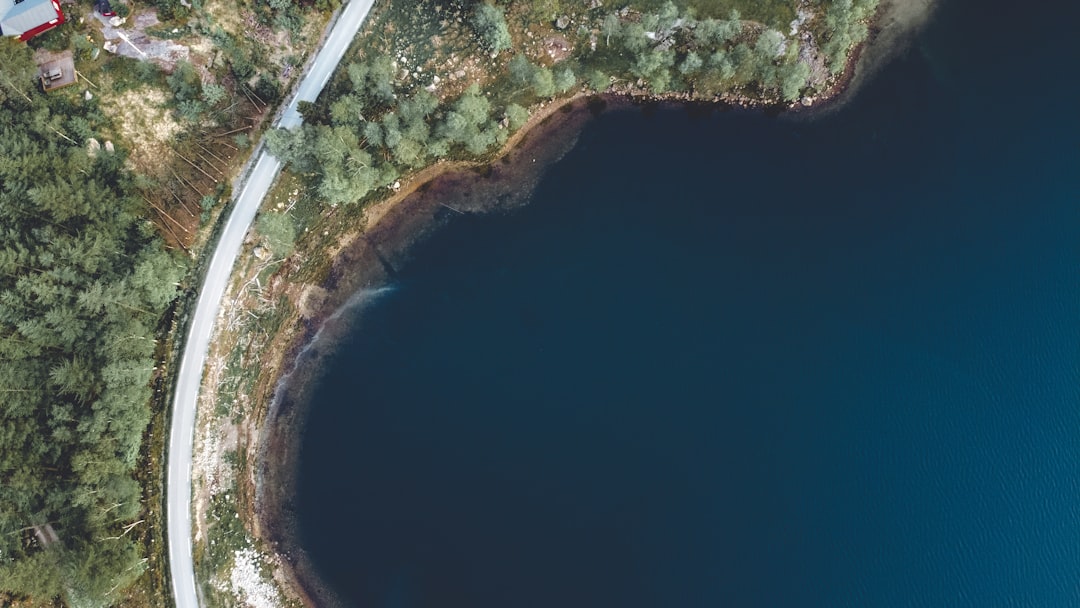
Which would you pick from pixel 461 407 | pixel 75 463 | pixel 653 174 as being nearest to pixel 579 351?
pixel 461 407

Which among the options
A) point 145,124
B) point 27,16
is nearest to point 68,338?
point 145,124

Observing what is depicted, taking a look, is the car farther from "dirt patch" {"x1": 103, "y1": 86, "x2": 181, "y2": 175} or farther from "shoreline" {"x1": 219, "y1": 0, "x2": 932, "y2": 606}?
"shoreline" {"x1": 219, "y1": 0, "x2": 932, "y2": 606}

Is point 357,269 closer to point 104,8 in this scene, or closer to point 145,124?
point 145,124

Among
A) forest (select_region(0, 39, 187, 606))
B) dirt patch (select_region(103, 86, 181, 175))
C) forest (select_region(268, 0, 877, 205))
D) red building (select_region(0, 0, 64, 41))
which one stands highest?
forest (select_region(268, 0, 877, 205))

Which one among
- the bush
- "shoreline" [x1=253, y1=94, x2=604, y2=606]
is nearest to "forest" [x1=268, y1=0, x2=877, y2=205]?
the bush

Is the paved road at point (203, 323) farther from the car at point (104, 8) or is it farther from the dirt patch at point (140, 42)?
the car at point (104, 8)

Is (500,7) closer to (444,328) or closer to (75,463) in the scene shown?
(444,328)
